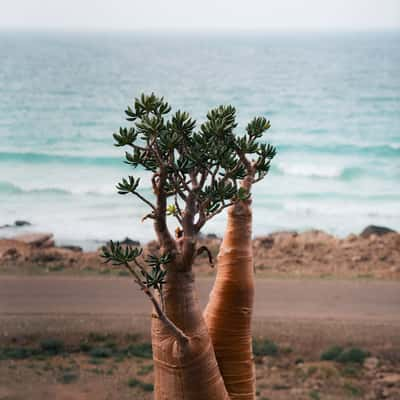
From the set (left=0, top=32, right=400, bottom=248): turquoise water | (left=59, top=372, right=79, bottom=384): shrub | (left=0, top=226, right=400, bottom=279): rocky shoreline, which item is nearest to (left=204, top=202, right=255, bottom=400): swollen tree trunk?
(left=59, top=372, right=79, bottom=384): shrub

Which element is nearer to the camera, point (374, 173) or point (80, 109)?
point (374, 173)

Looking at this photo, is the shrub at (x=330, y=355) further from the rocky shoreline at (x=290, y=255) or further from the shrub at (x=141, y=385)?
the rocky shoreline at (x=290, y=255)

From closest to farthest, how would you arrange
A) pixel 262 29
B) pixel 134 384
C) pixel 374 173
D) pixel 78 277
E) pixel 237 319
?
pixel 237 319 < pixel 134 384 < pixel 78 277 < pixel 374 173 < pixel 262 29

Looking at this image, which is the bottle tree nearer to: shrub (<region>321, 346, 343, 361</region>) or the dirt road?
shrub (<region>321, 346, 343, 361</region>)

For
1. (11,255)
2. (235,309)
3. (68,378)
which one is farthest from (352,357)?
(11,255)

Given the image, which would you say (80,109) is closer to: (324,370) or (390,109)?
(390,109)

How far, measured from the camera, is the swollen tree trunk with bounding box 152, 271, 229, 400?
1.70 metres

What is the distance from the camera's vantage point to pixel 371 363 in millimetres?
4527

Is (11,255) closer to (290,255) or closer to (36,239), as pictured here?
(36,239)

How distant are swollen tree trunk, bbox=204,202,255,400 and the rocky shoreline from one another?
497 centimetres

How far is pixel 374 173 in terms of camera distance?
37.3 ft

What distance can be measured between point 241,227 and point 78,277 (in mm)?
4833

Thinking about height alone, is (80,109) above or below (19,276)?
above

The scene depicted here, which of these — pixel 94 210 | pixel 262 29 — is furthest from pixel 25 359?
pixel 262 29
